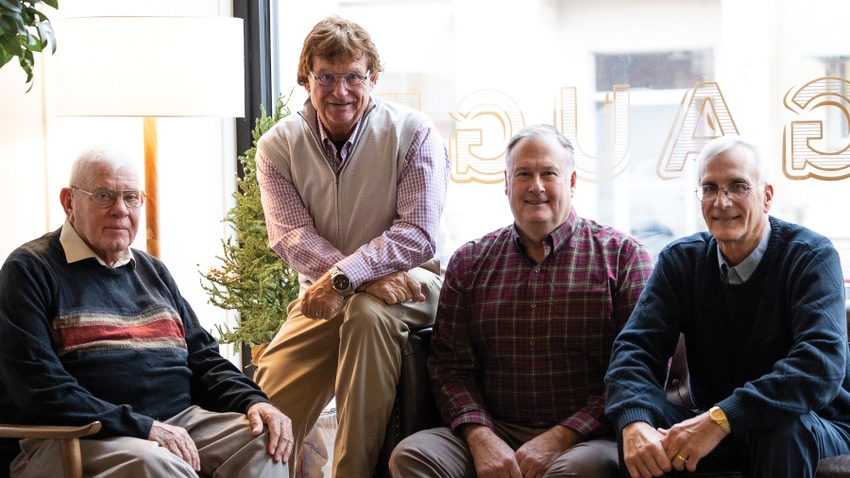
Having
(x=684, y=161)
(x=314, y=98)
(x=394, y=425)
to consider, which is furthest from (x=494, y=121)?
(x=394, y=425)

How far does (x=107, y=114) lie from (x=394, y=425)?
4.96ft

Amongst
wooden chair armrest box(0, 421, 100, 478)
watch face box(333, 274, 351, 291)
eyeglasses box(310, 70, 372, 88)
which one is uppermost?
eyeglasses box(310, 70, 372, 88)

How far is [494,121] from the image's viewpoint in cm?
437

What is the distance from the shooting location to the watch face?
2828mm

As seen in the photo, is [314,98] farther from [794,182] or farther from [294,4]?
[794,182]

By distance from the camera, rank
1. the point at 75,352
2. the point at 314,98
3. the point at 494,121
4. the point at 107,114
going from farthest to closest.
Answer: the point at 494,121
the point at 107,114
the point at 314,98
the point at 75,352

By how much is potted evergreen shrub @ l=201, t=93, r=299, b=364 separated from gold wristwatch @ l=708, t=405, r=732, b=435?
2.08 meters

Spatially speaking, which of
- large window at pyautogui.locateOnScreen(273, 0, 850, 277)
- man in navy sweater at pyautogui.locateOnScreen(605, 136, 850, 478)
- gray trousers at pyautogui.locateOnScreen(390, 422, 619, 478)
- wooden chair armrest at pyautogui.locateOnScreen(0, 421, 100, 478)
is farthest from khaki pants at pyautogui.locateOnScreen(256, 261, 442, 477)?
large window at pyautogui.locateOnScreen(273, 0, 850, 277)

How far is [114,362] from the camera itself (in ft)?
8.12

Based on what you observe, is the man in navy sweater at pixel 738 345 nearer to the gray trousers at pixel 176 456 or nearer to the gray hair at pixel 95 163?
the gray trousers at pixel 176 456

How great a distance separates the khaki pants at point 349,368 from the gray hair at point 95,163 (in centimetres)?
75

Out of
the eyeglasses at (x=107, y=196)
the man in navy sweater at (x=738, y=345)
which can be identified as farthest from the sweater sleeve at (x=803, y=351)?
the eyeglasses at (x=107, y=196)

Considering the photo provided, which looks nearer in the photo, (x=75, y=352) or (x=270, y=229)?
(x=75, y=352)

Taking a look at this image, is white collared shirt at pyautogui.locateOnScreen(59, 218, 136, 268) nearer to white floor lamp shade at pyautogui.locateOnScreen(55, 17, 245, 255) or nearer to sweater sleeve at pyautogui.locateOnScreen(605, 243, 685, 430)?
white floor lamp shade at pyautogui.locateOnScreen(55, 17, 245, 255)
